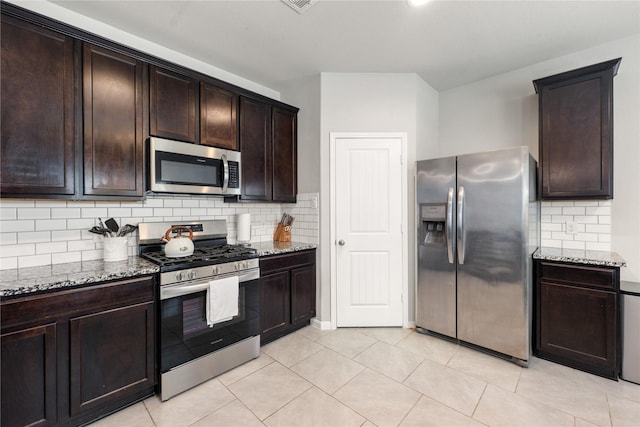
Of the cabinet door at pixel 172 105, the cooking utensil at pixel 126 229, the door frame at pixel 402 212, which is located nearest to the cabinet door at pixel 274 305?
the door frame at pixel 402 212

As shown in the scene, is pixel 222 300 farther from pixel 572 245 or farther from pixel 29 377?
pixel 572 245

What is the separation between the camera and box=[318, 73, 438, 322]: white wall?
314cm

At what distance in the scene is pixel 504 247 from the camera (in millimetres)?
2443

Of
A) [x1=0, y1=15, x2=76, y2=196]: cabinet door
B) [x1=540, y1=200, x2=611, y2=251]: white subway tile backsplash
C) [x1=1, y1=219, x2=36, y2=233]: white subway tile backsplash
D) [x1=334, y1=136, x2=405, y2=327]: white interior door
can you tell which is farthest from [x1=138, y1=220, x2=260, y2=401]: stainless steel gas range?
[x1=540, y1=200, x2=611, y2=251]: white subway tile backsplash

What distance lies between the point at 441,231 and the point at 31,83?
3312 millimetres

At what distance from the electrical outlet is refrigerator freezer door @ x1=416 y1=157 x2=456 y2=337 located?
1.16m

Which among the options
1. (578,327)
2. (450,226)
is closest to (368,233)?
(450,226)

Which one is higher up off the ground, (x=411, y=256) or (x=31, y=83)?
(x=31, y=83)

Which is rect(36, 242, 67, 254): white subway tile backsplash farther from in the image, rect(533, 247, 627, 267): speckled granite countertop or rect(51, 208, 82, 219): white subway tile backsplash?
rect(533, 247, 627, 267): speckled granite countertop

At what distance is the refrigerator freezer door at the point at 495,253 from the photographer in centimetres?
237

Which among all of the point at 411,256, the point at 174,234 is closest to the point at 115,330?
the point at 174,234

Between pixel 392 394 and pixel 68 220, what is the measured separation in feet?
8.82

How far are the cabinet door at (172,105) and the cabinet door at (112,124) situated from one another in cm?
10

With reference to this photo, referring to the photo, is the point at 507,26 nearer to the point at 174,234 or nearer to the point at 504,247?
→ the point at 504,247
